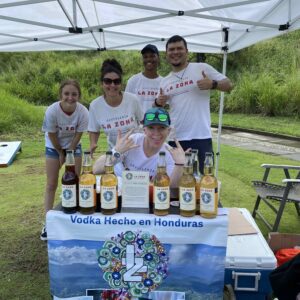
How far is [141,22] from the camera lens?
3564 mm

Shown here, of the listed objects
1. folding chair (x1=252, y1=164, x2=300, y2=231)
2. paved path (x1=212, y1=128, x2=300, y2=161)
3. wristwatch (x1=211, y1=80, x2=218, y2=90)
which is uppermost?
wristwatch (x1=211, y1=80, x2=218, y2=90)

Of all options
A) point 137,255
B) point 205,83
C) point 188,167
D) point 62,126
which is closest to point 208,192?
point 188,167

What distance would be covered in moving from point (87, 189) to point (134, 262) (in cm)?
37

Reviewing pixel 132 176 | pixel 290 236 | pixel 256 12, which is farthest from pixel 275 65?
pixel 132 176

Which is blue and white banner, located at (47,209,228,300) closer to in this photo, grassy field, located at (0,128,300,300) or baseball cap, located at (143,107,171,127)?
baseball cap, located at (143,107,171,127)

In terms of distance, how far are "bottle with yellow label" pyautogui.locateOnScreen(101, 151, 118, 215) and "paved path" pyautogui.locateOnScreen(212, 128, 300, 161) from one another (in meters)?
5.86

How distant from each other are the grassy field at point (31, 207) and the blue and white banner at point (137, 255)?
102 cm

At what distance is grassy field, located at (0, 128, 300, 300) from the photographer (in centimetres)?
271

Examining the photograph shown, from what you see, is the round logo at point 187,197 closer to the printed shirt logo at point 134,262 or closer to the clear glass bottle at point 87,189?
the printed shirt logo at point 134,262

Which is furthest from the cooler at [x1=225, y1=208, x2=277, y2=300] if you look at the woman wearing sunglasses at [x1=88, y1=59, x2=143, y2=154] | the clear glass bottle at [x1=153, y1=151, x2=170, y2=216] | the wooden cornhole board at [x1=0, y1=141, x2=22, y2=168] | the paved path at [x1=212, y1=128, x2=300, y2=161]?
the paved path at [x1=212, y1=128, x2=300, y2=161]

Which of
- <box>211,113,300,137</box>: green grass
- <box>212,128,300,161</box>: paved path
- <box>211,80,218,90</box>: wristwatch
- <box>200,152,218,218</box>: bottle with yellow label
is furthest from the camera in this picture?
<box>211,113,300,137</box>: green grass

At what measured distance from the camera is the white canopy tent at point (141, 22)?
288 centimetres

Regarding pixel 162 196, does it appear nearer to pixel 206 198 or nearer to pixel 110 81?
pixel 206 198

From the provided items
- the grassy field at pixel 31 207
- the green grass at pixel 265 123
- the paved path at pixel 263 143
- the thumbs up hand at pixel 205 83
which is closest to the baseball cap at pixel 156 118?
the thumbs up hand at pixel 205 83
